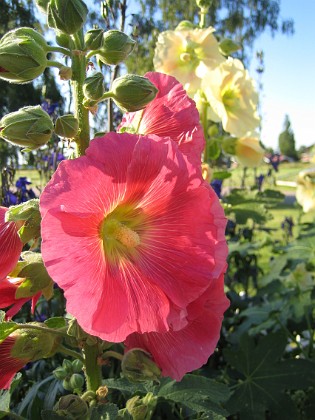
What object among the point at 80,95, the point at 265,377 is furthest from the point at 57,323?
the point at 265,377

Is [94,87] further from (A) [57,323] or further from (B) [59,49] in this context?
(A) [57,323]

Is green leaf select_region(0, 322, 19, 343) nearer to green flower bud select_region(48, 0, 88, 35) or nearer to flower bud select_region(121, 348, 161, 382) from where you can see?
flower bud select_region(121, 348, 161, 382)

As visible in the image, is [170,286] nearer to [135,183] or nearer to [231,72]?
[135,183]

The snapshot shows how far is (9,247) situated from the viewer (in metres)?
0.76

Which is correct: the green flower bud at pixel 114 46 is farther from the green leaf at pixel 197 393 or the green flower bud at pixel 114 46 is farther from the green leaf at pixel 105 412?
the green leaf at pixel 197 393

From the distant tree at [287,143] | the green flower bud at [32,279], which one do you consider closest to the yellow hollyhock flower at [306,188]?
the green flower bud at [32,279]

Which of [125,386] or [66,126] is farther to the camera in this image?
[125,386]

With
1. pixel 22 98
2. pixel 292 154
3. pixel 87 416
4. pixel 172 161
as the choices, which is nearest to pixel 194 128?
pixel 172 161

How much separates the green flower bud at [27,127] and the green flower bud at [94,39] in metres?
0.14

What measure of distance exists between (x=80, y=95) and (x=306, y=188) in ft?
6.20

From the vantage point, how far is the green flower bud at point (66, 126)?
0.78 meters

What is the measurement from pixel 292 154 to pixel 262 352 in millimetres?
31835

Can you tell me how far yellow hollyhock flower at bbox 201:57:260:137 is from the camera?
1.82 metres

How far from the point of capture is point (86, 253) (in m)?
0.65
